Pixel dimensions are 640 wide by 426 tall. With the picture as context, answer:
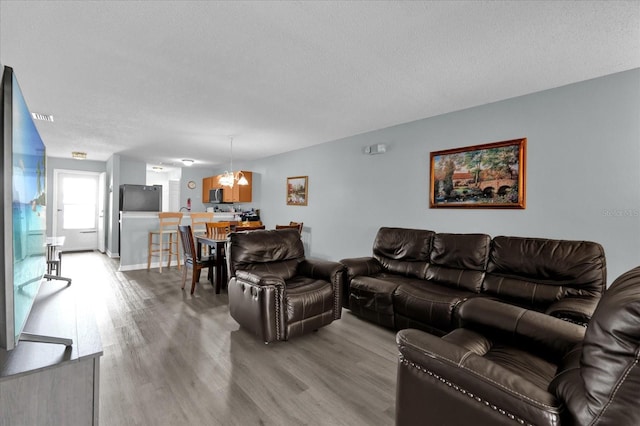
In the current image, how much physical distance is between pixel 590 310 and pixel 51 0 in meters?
3.99

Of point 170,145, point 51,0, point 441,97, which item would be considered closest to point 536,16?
point 441,97

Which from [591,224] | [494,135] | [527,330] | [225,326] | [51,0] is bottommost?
[225,326]

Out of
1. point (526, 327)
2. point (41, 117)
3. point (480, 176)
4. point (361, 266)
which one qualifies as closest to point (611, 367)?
point (526, 327)

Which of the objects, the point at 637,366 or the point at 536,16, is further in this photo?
the point at 536,16

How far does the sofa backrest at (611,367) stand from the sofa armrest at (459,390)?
0.11 metres

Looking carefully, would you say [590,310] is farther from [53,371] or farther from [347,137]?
[347,137]

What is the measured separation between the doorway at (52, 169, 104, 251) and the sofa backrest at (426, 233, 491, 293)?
27.6 feet

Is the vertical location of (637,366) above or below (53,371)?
above

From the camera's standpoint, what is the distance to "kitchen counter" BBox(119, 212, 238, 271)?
5.55 m

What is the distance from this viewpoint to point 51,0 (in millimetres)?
1732

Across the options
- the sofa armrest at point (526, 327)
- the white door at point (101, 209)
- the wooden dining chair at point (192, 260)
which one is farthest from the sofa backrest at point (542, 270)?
the white door at point (101, 209)

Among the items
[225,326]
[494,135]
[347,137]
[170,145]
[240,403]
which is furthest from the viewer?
[170,145]

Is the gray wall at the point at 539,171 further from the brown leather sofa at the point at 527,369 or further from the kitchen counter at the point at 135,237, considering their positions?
the kitchen counter at the point at 135,237

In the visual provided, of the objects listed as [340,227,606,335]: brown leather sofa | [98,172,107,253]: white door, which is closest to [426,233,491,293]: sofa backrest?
[340,227,606,335]: brown leather sofa
